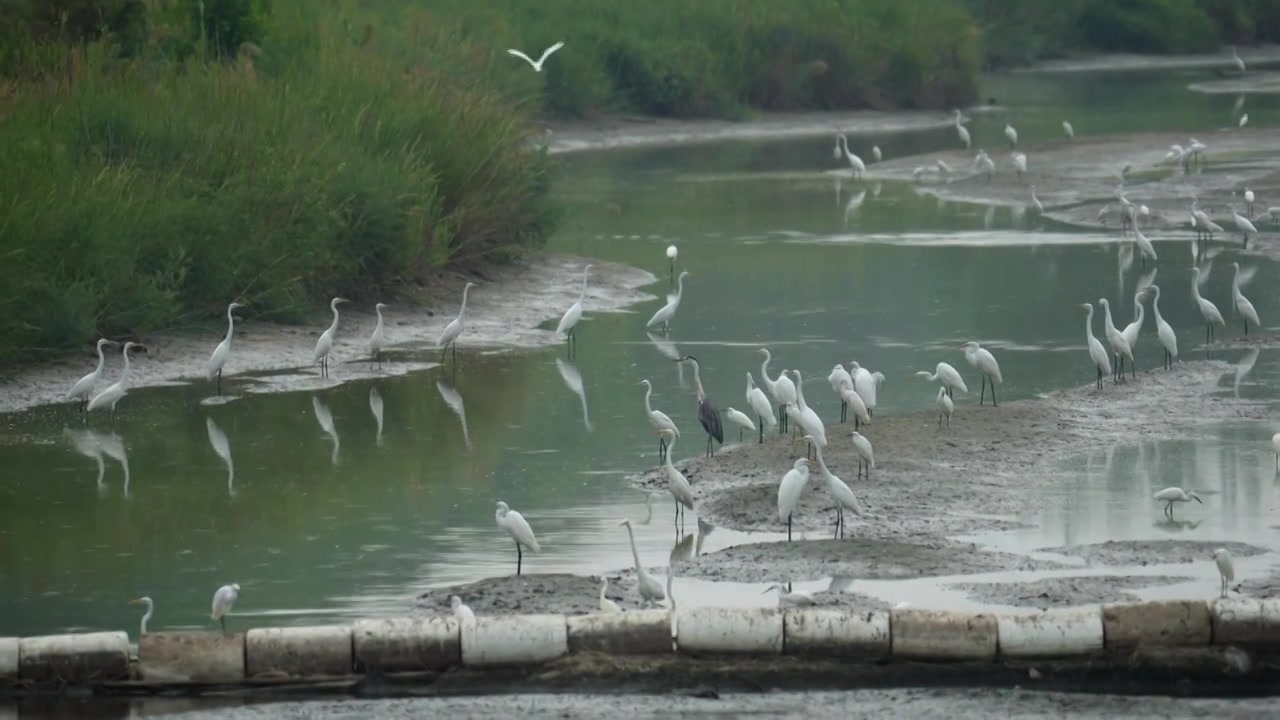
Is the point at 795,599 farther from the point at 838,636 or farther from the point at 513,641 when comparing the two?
the point at 513,641

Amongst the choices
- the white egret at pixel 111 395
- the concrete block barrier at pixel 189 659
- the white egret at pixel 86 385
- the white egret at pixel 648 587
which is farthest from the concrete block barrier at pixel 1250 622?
the white egret at pixel 86 385

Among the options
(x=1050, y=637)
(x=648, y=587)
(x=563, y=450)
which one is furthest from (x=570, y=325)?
(x=1050, y=637)

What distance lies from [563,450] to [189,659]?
18.5 ft

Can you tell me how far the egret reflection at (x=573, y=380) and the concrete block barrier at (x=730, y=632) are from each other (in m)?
6.39

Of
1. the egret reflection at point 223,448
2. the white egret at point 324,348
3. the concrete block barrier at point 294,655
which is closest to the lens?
the concrete block barrier at point 294,655

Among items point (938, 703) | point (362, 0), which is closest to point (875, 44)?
point (362, 0)

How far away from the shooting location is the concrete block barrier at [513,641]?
30.2ft

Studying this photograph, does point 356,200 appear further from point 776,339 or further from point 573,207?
→ point 573,207

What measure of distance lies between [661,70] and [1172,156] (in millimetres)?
12458

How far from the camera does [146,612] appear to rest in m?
10.2

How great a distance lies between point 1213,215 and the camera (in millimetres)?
27797

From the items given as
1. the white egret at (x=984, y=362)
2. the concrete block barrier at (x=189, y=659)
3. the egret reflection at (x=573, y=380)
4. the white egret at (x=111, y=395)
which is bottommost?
the concrete block barrier at (x=189, y=659)

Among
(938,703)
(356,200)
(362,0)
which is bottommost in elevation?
Answer: (938,703)

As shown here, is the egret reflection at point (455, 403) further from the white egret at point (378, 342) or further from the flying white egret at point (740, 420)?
the flying white egret at point (740, 420)
